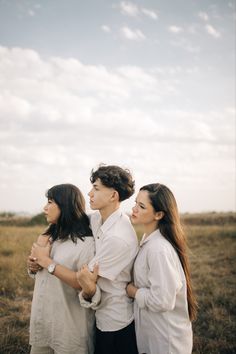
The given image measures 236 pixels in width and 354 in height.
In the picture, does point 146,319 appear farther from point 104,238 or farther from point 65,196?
point 65,196

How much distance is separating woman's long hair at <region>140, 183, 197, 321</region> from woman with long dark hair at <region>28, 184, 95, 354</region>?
25.7 inches

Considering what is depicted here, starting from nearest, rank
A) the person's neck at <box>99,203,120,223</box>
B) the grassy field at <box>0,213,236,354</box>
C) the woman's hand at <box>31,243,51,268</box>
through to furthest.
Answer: the woman's hand at <box>31,243,51,268</box> < the person's neck at <box>99,203,120,223</box> < the grassy field at <box>0,213,236,354</box>

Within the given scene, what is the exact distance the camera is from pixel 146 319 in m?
2.51

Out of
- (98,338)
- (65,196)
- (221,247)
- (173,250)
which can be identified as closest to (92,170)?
(65,196)

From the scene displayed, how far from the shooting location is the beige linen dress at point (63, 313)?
2.62 meters

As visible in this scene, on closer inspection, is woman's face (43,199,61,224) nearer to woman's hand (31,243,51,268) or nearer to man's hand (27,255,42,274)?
woman's hand (31,243,51,268)

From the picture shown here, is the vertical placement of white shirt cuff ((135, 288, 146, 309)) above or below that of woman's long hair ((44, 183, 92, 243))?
below

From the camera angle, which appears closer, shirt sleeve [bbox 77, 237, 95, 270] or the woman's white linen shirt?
the woman's white linen shirt

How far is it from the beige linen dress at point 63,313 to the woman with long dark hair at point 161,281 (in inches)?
17.9

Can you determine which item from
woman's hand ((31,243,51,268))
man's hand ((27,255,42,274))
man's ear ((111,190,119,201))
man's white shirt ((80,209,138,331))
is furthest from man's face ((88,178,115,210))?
man's hand ((27,255,42,274))

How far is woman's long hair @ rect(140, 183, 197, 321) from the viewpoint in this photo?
2631 millimetres

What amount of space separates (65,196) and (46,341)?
1240 mm

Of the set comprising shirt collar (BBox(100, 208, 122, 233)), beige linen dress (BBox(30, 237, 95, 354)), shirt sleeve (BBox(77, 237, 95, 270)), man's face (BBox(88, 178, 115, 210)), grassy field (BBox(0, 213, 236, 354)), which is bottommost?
grassy field (BBox(0, 213, 236, 354))

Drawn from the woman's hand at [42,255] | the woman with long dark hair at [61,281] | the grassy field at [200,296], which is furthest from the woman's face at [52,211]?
the grassy field at [200,296]
